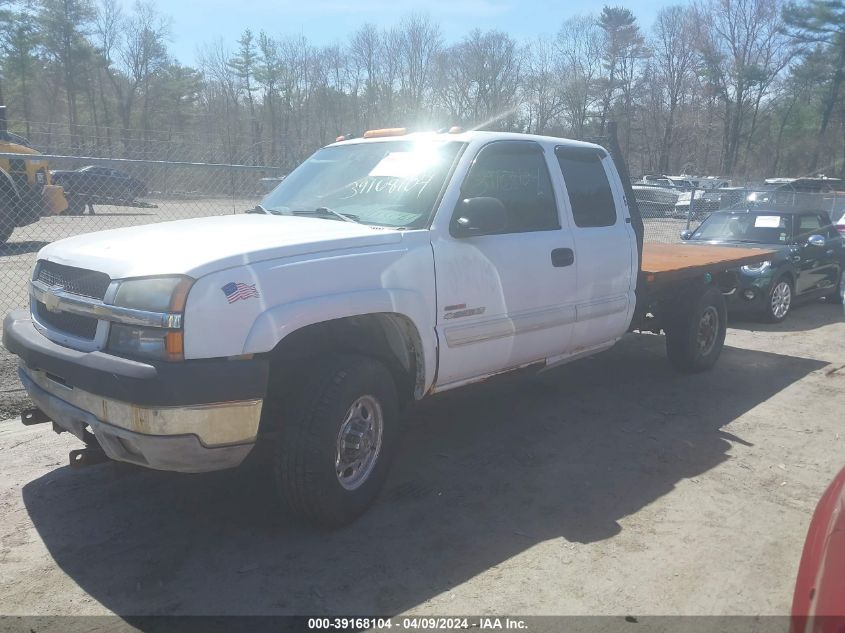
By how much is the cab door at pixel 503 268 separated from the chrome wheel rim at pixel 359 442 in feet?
1.70

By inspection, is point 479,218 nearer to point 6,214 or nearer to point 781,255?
point 781,255

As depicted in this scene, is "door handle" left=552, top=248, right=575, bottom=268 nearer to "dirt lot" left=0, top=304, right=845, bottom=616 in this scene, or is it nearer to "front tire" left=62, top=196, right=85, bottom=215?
"dirt lot" left=0, top=304, right=845, bottom=616

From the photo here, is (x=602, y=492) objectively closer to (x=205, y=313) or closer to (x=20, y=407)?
(x=205, y=313)

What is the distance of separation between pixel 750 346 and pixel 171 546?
22.4ft

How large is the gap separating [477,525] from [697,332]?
3.68 m

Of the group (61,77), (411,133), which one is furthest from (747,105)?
(411,133)

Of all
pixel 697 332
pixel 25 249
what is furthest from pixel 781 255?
pixel 25 249

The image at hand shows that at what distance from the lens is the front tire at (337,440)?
3408 mm

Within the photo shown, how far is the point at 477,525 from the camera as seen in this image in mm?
3822

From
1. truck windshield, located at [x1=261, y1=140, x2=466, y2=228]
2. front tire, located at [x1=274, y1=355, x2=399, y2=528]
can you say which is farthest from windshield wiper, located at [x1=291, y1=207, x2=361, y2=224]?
front tire, located at [x1=274, y1=355, x2=399, y2=528]

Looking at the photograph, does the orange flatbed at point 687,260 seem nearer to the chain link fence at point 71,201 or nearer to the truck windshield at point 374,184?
the truck windshield at point 374,184

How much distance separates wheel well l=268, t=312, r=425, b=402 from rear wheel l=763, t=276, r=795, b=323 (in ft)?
22.8

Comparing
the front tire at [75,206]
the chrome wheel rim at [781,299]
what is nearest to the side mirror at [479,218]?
the chrome wheel rim at [781,299]

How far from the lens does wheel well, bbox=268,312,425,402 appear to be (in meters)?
3.57
